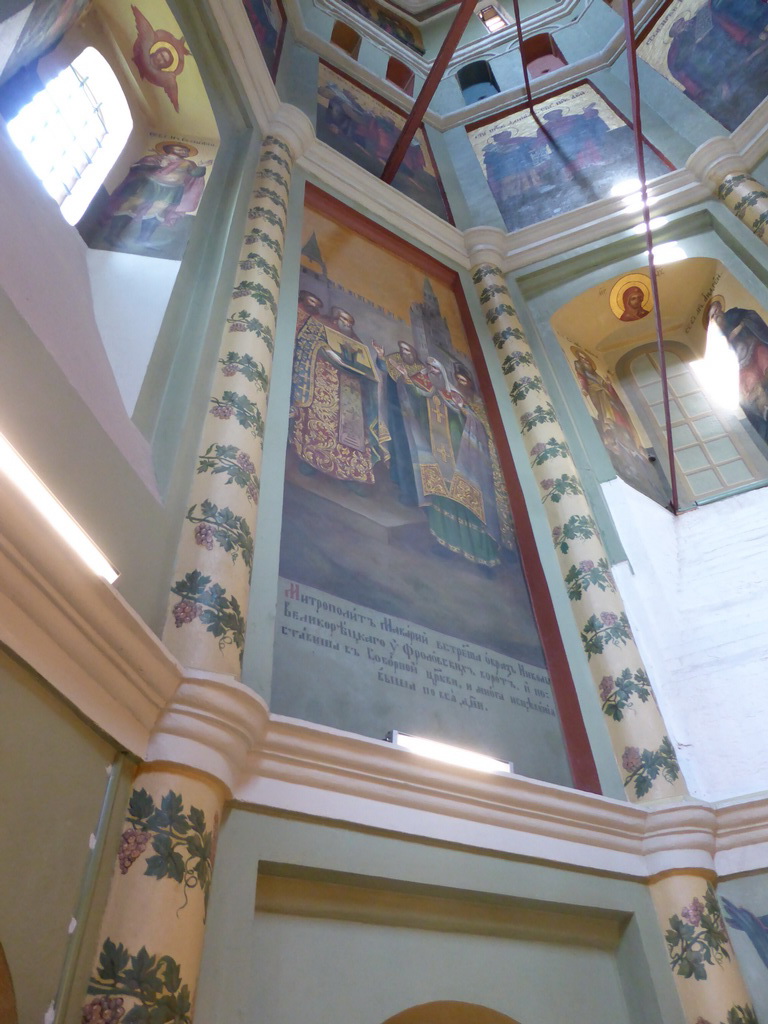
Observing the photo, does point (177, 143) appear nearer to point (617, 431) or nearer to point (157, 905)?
point (617, 431)

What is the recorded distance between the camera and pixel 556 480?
5727mm

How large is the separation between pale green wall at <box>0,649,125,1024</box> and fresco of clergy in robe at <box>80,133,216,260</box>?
312cm

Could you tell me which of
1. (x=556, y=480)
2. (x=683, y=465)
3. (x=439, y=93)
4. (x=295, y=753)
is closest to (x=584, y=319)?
(x=683, y=465)

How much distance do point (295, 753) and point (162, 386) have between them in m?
1.85

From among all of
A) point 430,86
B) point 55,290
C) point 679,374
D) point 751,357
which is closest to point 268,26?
point 430,86

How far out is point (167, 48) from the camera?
18.8 ft

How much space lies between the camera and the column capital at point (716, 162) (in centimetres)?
775

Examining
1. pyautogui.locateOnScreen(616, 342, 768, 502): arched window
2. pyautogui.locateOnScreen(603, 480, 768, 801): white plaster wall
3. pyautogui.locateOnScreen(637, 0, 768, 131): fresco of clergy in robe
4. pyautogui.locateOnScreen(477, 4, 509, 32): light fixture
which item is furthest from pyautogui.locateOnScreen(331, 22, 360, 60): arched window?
pyautogui.locateOnScreen(603, 480, 768, 801): white plaster wall

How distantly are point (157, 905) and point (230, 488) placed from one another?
6.06 ft

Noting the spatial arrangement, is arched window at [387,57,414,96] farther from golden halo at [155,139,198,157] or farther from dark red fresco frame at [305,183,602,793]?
golden halo at [155,139,198,157]

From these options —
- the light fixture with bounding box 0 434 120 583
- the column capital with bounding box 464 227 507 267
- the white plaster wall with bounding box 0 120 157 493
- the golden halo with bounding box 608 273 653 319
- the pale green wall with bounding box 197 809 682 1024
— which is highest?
the column capital with bounding box 464 227 507 267

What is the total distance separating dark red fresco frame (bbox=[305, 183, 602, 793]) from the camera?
14.4ft

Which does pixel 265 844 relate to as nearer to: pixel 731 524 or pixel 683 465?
pixel 731 524

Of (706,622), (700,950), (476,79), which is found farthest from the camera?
(476,79)
